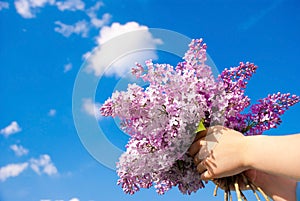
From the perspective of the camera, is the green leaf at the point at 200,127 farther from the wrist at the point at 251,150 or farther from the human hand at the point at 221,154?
the wrist at the point at 251,150

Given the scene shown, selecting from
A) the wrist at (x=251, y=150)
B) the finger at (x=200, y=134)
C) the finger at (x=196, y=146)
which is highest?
the finger at (x=200, y=134)

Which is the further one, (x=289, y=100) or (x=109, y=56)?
(x=289, y=100)

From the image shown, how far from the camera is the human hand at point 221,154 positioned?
1.26 meters

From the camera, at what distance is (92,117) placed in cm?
138

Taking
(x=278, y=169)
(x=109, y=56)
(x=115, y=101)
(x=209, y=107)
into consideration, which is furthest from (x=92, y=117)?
(x=278, y=169)

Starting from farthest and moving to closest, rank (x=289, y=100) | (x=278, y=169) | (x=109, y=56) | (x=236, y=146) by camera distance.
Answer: (x=289, y=100)
(x=109, y=56)
(x=236, y=146)
(x=278, y=169)

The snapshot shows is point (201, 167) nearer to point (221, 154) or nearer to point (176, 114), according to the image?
point (221, 154)

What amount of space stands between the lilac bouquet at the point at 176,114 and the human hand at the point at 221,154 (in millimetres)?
34

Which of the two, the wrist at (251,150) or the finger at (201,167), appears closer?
the wrist at (251,150)

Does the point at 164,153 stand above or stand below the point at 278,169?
above

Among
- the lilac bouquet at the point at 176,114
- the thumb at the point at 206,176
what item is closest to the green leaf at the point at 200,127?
the lilac bouquet at the point at 176,114

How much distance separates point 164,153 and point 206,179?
168 millimetres

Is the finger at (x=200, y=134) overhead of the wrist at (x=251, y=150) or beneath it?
overhead

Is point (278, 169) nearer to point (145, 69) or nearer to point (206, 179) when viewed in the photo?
point (206, 179)
